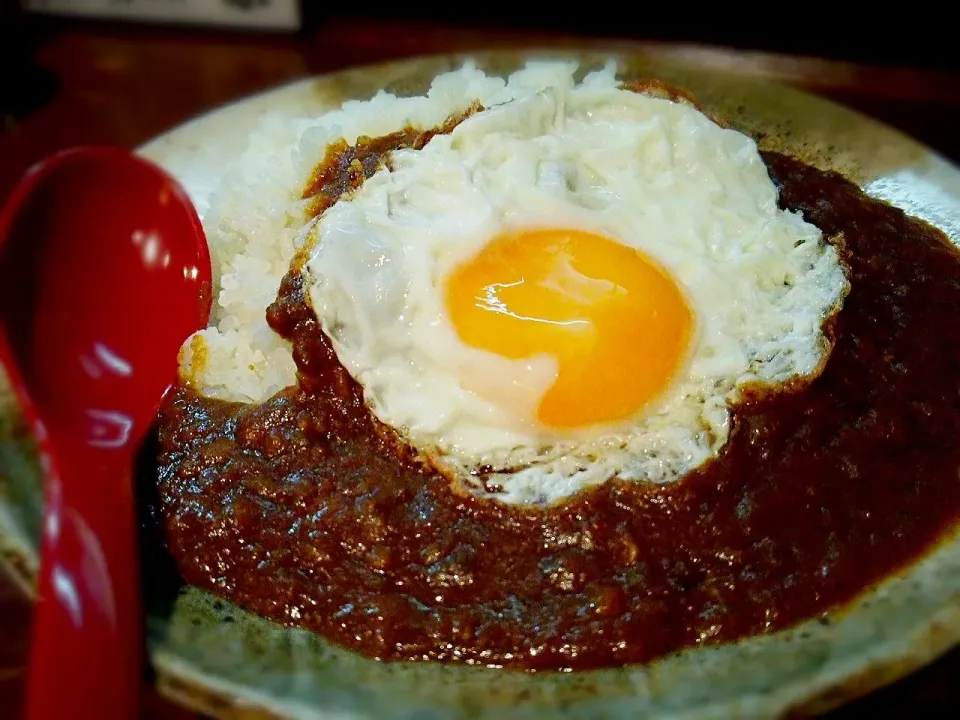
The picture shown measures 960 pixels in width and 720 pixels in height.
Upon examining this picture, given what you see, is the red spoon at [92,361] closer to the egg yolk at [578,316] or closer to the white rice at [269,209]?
the white rice at [269,209]

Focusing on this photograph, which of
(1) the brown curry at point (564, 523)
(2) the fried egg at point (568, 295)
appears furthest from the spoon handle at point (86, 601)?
(2) the fried egg at point (568, 295)

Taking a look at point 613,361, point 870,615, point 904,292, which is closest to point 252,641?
point 613,361

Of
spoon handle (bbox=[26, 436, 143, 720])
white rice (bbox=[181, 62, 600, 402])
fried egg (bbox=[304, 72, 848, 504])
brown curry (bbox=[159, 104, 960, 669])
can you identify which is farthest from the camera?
white rice (bbox=[181, 62, 600, 402])

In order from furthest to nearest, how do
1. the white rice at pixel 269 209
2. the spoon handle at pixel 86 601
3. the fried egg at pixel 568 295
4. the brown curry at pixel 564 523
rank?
the white rice at pixel 269 209 → the fried egg at pixel 568 295 → the brown curry at pixel 564 523 → the spoon handle at pixel 86 601

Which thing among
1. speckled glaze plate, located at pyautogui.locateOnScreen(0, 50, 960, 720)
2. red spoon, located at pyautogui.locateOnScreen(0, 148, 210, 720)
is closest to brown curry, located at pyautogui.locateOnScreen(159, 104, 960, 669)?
speckled glaze plate, located at pyautogui.locateOnScreen(0, 50, 960, 720)

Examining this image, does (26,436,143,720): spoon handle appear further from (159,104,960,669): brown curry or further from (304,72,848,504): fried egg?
(304,72,848,504): fried egg

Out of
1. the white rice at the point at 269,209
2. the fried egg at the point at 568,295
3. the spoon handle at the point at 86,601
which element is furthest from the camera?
the white rice at the point at 269,209

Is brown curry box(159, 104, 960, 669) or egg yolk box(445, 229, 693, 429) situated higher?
egg yolk box(445, 229, 693, 429)

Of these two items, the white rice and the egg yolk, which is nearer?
the egg yolk
